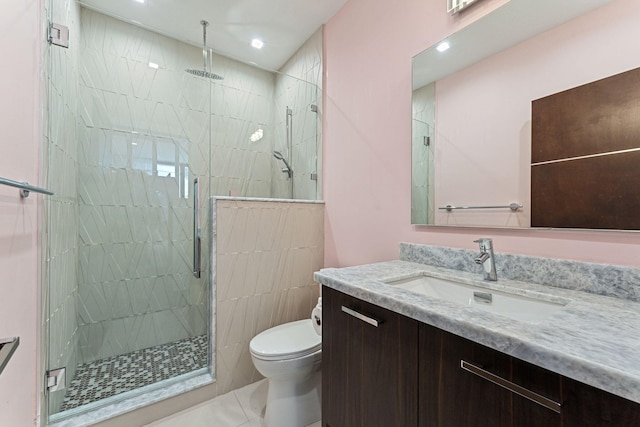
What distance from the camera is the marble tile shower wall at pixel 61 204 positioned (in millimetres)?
1308

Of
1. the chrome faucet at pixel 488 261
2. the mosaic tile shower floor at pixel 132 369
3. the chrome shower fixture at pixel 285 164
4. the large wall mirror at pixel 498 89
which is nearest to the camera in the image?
the large wall mirror at pixel 498 89

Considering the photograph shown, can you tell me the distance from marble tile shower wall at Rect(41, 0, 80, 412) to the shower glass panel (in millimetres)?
17

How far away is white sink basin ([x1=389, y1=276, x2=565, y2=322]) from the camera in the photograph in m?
0.87

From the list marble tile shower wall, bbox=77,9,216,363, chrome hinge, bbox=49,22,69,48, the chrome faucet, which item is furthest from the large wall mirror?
chrome hinge, bbox=49,22,69,48

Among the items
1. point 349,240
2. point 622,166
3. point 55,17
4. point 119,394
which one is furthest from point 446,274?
point 55,17

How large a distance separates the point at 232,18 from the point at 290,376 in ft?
8.32

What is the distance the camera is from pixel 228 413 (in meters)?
1.54

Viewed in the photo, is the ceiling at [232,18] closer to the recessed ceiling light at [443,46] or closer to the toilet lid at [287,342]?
the recessed ceiling light at [443,46]

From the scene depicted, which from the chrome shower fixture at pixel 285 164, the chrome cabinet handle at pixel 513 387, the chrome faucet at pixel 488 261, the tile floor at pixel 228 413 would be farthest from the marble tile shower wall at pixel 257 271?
the chrome cabinet handle at pixel 513 387

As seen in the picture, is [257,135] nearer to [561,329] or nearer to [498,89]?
[498,89]

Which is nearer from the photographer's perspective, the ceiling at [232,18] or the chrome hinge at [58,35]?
the chrome hinge at [58,35]

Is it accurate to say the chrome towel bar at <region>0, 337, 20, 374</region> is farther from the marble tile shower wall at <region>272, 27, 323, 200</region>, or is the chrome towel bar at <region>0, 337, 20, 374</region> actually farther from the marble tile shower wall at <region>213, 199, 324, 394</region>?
the marble tile shower wall at <region>272, 27, 323, 200</region>

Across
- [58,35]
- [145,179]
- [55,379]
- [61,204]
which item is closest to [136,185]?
[145,179]

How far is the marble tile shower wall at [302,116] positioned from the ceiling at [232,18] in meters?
0.16
